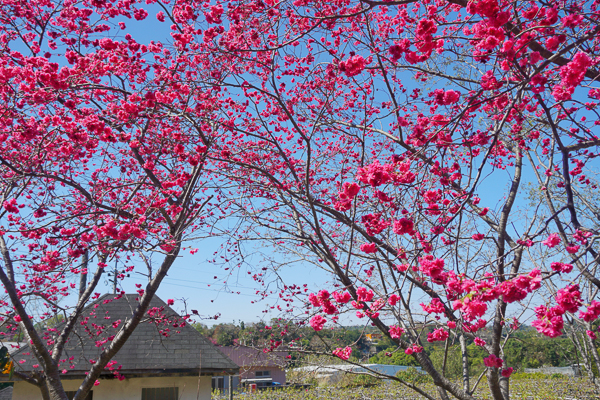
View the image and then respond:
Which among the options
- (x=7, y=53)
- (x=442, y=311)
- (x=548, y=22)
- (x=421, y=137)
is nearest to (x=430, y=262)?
(x=442, y=311)

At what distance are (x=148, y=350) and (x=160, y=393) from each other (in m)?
0.92

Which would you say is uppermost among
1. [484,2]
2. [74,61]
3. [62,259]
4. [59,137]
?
[74,61]

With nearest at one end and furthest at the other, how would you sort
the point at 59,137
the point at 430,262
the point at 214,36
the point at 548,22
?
the point at 430,262 → the point at 548,22 → the point at 214,36 → the point at 59,137

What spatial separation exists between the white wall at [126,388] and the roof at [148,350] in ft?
1.36

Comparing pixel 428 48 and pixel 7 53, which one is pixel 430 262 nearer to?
pixel 428 48

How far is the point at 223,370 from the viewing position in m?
8.47

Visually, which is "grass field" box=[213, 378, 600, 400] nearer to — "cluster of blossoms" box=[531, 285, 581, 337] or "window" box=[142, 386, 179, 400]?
"window" box=[142, 386, 179, 400]

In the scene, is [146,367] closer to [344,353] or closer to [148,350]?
[148,350]

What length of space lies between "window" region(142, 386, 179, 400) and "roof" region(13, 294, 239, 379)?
23.6 inches

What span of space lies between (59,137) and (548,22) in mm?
5373

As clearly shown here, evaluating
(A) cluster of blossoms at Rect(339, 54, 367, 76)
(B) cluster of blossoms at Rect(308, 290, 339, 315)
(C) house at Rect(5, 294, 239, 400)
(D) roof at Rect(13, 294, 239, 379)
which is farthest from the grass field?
(A) cluster of blossoms at Rect(339, 54, 367, 76)

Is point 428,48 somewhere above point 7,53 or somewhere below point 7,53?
below

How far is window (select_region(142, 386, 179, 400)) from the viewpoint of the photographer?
8.49 metres

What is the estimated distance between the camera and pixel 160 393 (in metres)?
8.55
